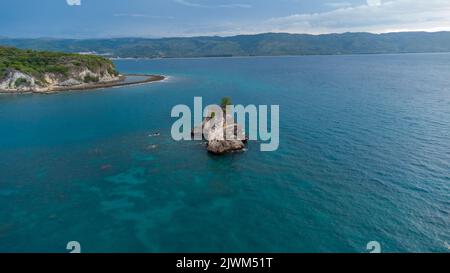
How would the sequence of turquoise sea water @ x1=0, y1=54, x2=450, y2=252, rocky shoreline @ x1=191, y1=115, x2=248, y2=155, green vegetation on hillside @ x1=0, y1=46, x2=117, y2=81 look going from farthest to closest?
green vegetation on hillside @ x1=0, y1=46, x2=117, y2=81 < rocky shoreline @ x1=191, y1=115, x2=248, y2=155 < turquoise sea water @ x1=0, y1=54, x2=450, y2=252

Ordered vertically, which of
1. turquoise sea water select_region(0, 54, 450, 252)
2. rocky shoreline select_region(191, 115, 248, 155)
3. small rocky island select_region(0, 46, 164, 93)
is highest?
small rocky island select_region(0, 46, 164, 93)

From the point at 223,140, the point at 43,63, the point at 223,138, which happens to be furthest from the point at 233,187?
the point at 43,63

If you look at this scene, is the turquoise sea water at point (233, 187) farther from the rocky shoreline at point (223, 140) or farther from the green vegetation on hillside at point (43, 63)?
the green vegetation on hillside at point (43, 63)

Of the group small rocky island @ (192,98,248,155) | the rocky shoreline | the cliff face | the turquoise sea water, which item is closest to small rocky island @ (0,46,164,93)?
the cliff face

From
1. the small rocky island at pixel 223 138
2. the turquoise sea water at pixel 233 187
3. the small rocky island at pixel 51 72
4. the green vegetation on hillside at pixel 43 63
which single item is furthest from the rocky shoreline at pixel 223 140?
the green vegetation on hillside at pixel 43 63

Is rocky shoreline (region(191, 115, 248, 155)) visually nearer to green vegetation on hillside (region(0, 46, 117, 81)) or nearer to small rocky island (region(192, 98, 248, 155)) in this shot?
small rocky island (region(192, 98, 248, 155))

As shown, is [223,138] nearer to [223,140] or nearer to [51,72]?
[223,140]

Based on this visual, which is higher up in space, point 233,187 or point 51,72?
point 51,72
